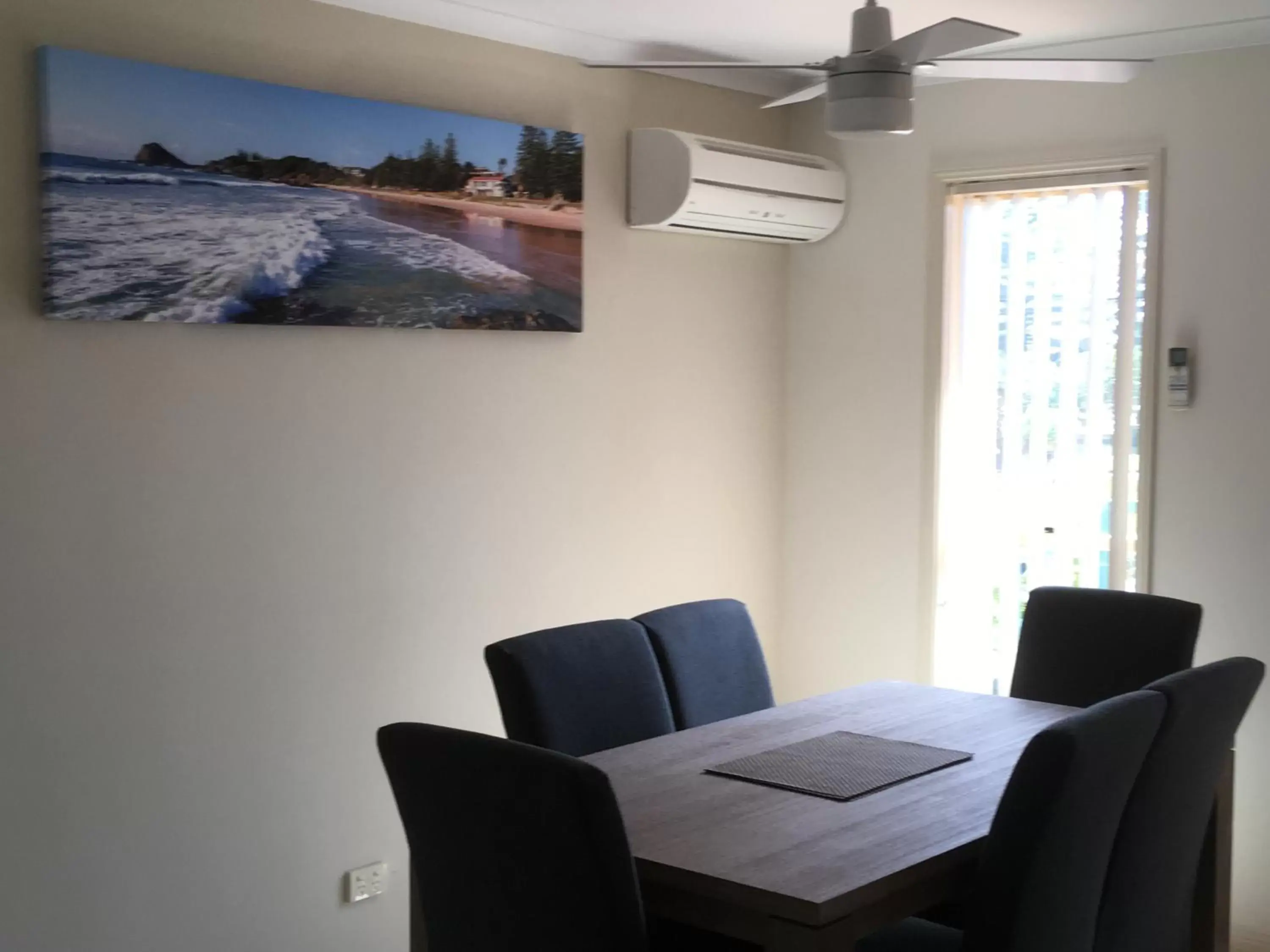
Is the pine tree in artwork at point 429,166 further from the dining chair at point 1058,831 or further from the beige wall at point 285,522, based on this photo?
the dining chair at point 1058,831

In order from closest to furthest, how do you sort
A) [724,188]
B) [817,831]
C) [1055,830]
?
[1055,830], [817,831], [724,188]

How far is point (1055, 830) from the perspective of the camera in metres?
2.26

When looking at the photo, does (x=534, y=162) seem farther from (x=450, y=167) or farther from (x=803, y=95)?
(x=803, y=95)

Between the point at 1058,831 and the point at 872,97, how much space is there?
1439 millimetres

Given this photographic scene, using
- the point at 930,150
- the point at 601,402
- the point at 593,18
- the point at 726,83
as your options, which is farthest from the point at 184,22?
the point at 930,150

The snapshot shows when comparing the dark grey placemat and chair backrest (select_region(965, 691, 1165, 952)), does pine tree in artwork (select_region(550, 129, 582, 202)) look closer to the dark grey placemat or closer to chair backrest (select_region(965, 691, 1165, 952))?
the dark grey placemat

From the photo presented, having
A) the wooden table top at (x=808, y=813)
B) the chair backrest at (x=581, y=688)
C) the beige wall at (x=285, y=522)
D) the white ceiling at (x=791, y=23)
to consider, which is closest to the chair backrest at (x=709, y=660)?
the chair backrest at (x=581, y=688)

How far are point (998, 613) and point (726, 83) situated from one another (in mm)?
1996

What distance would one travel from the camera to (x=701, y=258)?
186 inches

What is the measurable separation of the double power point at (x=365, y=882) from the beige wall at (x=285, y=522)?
32 mm

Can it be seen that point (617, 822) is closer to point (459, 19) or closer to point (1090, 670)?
point (1090, 670)

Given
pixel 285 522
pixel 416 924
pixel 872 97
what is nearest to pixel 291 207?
pixel 285 522

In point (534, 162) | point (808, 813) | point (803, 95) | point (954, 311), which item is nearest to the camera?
point (808, 813)

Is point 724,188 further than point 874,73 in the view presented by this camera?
Yes
